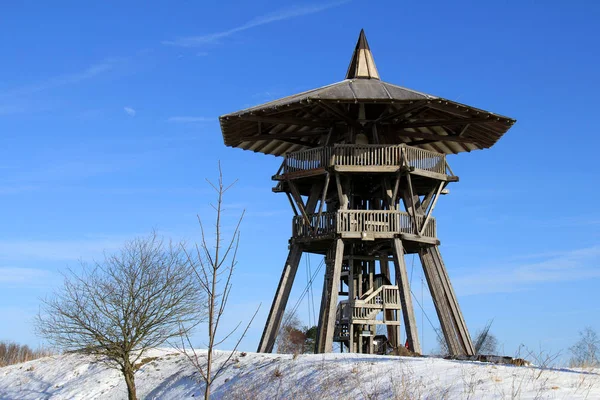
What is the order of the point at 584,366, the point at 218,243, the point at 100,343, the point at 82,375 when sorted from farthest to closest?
the point at 82,375 < the point at 100,343 < the point at 584,366 < the point at 218,243

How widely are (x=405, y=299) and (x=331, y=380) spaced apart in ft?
31.4

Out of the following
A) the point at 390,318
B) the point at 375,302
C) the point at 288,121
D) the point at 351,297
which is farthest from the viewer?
the point at 390,318

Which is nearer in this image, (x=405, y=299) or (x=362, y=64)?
(x=405, y=299)

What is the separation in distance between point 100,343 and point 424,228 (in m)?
11.2

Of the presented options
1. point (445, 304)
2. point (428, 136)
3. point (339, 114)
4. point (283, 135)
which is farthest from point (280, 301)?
point (428, 136)

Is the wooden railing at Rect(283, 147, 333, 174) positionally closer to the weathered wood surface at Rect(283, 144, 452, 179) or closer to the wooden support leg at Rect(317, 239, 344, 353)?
the weathered wood surface at Rect(283, 144, 452, 179)

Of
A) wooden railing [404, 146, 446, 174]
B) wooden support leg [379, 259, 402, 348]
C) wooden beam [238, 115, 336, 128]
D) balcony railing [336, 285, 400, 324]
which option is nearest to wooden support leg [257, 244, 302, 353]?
balcony railing [336, 285, 400, 324]

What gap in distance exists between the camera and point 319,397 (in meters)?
16.2

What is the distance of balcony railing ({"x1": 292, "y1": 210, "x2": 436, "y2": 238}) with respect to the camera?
26.9 m

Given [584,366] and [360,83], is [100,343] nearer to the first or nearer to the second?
[360,83]

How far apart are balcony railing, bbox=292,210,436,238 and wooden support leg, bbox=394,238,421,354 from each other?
0.64m

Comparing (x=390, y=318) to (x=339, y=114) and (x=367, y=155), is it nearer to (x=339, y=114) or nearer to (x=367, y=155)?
(x=367, y=155)

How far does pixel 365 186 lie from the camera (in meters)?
29.8

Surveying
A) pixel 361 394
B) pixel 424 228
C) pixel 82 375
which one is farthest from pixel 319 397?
pixel 82 375
